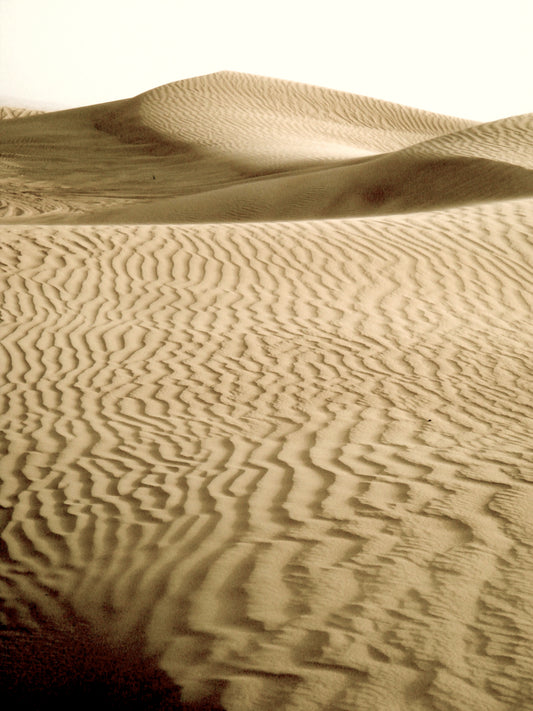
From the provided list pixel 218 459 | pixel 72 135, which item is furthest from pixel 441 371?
pixel 72 135

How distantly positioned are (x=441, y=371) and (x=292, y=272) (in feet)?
9.50

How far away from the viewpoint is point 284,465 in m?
4.64

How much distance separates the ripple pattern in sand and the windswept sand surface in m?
0.02

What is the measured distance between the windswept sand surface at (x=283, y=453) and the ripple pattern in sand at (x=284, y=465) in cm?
2

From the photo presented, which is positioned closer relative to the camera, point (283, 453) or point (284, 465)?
point (284, 465)

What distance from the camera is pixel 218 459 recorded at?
4.71 meters

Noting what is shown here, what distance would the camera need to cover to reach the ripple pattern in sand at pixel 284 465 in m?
2.99

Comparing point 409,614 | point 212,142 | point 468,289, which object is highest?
point 212,142

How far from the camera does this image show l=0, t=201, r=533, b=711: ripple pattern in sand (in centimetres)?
299

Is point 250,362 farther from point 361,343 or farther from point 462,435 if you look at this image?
point 462,435

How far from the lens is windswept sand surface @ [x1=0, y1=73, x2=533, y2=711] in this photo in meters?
3.00

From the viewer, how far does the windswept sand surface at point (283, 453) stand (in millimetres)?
3000

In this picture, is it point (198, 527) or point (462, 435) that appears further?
point (462, 435)

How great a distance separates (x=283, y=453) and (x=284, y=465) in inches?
7.1
